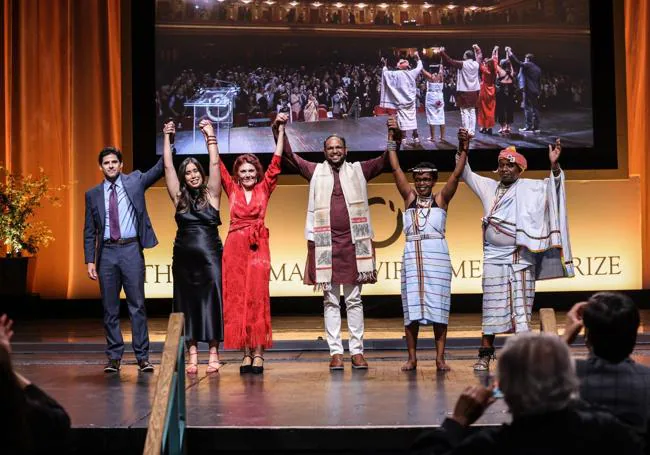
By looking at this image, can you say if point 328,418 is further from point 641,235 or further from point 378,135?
point 641,235

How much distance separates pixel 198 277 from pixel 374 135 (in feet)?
13.2

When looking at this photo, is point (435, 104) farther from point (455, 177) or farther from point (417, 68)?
point (455, 177)

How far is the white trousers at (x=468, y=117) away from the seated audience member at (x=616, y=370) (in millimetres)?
7393

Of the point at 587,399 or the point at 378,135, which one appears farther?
the point at 378,135

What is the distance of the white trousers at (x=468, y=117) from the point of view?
10.3 meters

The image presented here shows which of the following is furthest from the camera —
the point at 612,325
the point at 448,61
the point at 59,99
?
the point at 59,99

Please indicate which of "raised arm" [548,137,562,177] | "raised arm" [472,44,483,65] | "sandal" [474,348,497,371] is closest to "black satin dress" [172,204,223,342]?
"sandal" [474,348,497,371]

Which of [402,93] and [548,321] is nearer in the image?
[548,321]

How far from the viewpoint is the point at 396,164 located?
263 inches

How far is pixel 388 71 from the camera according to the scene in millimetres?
10328

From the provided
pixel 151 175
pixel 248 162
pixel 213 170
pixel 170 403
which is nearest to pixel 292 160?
pixel 248 162

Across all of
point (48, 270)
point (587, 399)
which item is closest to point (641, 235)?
point (48, 270)

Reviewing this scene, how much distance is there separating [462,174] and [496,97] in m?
3.79

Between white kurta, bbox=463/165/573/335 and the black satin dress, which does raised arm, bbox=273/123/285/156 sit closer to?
the black satin dress
